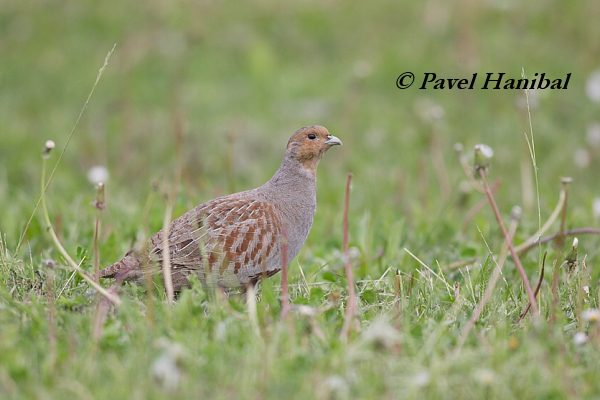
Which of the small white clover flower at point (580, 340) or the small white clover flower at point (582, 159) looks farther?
the small white clover flower at point (582, 159)

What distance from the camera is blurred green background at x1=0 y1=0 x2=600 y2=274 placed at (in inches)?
248

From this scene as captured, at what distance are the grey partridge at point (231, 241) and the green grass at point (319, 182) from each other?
0.45ft

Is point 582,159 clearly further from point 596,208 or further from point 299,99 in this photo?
point 299,99

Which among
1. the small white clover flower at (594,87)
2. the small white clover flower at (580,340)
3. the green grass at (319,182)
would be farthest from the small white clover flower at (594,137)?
the small white clover flower at (580,340)

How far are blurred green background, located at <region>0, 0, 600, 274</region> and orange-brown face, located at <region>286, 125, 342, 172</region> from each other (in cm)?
112

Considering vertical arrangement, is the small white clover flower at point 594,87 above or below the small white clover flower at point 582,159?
above

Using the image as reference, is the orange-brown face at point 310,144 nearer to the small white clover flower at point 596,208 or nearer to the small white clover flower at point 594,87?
the small white clover flower at point 596,208

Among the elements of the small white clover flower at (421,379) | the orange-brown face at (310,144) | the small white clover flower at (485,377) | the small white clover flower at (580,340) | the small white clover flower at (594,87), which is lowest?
the small white clover flower at (421,379)

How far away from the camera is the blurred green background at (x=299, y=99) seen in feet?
20.6

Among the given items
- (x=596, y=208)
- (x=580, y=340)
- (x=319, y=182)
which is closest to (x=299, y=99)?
(x=319, y=182)

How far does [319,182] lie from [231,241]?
11.0 feet

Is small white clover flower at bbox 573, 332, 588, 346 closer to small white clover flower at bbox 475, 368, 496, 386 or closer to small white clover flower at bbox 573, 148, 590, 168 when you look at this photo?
small white clover flower at bbox 475, 368, 496, 386

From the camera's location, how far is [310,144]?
3.88m

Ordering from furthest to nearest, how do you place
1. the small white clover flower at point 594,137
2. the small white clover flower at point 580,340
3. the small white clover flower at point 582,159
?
the small white clover flower at point 594,137 → the small white clover flower at point 582,159 → the small white clover flower at point 580,340
